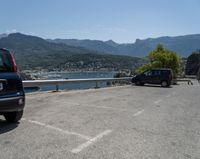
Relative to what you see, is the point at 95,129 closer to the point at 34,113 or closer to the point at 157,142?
the point at 157,142

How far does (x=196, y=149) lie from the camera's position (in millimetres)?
5008

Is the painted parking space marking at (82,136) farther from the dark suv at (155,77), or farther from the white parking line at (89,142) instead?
the dark suv at (155,77)

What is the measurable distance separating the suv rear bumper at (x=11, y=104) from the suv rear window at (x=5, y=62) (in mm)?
690

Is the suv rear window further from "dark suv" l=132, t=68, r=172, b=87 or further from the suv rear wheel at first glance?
"dark suv" l=132, t=68, r=172, b=87

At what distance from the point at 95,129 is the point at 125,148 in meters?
1.51

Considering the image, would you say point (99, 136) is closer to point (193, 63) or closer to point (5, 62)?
point (5, 62)

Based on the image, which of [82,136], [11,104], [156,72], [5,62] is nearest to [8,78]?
[5,62]

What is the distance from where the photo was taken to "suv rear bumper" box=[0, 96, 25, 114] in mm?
6105

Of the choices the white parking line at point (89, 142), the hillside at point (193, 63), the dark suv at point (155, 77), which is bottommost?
the hillside at point (193, 63)

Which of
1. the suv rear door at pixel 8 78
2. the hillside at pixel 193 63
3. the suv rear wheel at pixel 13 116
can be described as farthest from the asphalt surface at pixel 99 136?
the hillside at pixel 193 63

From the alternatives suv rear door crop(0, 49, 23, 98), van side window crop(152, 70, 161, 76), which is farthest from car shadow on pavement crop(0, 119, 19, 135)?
van side window crop(152, 70, 161, 76)

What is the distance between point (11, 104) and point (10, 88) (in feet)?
1.22

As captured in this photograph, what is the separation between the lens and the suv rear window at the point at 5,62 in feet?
21.0

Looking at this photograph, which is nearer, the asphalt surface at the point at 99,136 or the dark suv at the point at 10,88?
the asphalt surface at the point at 99,136
